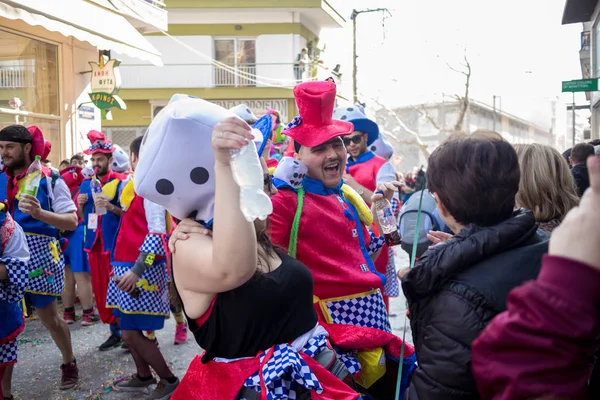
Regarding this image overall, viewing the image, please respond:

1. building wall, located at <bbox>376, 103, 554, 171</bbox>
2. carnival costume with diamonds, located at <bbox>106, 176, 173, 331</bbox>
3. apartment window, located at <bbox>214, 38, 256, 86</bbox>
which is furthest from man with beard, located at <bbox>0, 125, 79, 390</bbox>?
building wall, located at <bbox>376, 103, 554, 171</bbox>

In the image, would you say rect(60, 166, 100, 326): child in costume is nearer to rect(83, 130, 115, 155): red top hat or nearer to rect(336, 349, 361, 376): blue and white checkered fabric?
rect(83, 130, 115, 155): red top hat

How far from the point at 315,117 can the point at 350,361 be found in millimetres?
1212

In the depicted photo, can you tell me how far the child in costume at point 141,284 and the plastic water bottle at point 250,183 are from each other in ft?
9.98

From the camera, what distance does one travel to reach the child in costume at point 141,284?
459cm

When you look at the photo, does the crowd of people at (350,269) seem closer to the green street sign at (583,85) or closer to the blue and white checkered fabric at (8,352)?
the blue and white checkered fabric at (8,352)

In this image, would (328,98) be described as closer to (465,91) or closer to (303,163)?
(303,163)

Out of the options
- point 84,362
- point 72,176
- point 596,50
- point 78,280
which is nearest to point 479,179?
point 84,362

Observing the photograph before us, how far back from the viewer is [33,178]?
473cm

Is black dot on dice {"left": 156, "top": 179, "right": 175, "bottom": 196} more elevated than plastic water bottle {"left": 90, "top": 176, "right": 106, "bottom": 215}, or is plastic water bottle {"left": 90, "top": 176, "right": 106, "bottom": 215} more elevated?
black dot on dice {"left": 156, "top": 179, "right": 175, "bottom": 196}

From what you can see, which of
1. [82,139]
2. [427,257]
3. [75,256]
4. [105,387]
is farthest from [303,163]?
[82,139]

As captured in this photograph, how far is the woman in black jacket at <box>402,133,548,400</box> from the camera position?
1.63 meters

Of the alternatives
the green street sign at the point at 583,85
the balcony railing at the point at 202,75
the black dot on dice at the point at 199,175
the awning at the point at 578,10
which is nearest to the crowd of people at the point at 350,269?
the black dot on dice at the point at 199,175

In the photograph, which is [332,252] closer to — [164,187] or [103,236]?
[164,187]

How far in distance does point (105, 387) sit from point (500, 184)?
14.0 feet
